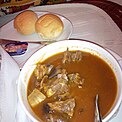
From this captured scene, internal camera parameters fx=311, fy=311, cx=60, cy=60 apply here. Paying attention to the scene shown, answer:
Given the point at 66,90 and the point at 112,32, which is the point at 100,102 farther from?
the point at 112,32

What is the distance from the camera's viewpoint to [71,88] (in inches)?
31.6

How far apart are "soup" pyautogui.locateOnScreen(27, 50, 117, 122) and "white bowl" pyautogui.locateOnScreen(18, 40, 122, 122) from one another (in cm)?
1

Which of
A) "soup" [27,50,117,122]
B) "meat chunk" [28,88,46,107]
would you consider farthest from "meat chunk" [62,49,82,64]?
"meat chunk" [28,88,46,107]

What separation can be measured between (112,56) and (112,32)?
0.71 ft

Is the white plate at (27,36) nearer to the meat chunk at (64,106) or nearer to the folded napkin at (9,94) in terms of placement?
the folded napkin at (9,94)

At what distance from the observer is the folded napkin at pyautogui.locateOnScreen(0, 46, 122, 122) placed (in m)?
0.79

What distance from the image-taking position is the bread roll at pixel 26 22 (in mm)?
1043

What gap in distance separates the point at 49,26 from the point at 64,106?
13.9 inches

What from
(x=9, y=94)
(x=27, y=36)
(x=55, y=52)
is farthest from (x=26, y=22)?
(x=9, y=94)

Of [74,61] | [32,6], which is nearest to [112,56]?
[74,61]

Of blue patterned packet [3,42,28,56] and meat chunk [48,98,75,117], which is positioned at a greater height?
blue patterned packet [3,42,28,56]

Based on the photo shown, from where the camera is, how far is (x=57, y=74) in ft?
2.71

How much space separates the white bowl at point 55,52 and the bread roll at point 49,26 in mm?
127

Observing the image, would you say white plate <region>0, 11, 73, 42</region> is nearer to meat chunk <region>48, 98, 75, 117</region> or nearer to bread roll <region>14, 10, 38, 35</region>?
bread roll <region>14, 10, 38, 35</region>
